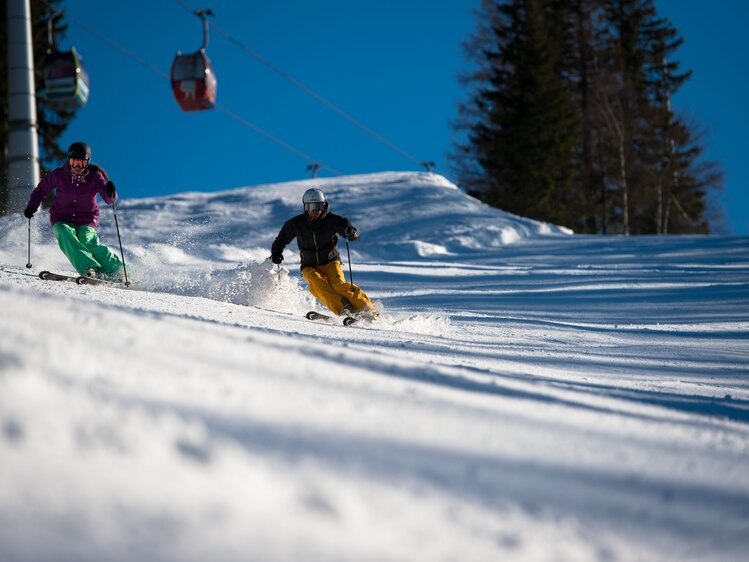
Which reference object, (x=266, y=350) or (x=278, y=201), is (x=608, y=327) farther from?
(x=278, y=201)

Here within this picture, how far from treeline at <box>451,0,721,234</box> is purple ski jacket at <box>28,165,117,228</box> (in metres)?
23.2

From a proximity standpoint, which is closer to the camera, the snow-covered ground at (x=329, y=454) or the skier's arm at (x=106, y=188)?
the snow-covered ground at (x=329, y=454)

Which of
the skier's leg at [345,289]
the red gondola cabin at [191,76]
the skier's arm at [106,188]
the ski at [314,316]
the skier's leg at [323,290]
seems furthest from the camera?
the red gondola cabin at [191,76]

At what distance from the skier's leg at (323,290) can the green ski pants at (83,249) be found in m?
2.27

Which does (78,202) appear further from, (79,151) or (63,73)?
(63,73)

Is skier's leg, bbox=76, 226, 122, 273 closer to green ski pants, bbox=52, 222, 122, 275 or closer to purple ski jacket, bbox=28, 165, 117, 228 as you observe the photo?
green ski pants, bbox=52, 222, 122, 275

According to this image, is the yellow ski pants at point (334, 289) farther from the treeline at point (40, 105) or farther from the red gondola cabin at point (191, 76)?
the treeline at point (40, 105)

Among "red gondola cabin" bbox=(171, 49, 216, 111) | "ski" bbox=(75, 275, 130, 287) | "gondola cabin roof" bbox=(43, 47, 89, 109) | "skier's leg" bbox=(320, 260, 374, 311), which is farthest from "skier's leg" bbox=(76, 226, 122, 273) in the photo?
"red gondola cabin" bbox=(171, 49, 216, 111)

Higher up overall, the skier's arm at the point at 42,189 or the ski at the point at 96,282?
the skier's arm at the point at 42,189

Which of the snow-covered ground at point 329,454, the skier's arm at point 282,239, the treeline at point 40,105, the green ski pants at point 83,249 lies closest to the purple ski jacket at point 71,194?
the green ski pants at point 83,249

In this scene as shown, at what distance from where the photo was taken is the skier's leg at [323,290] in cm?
678

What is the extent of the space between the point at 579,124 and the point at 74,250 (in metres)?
27.8

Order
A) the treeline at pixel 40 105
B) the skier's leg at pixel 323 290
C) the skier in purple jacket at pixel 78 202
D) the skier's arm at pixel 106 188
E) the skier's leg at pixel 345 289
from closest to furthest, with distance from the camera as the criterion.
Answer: the skier's leg at pixel 345 289 < the skier's leg at pixel 323 290 < the skier in purple jacket at pixel 78 202 < the skier's arm at pixel 106 188 < the treeline at pixel 40 105

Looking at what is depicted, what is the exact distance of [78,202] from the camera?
7.42 m
